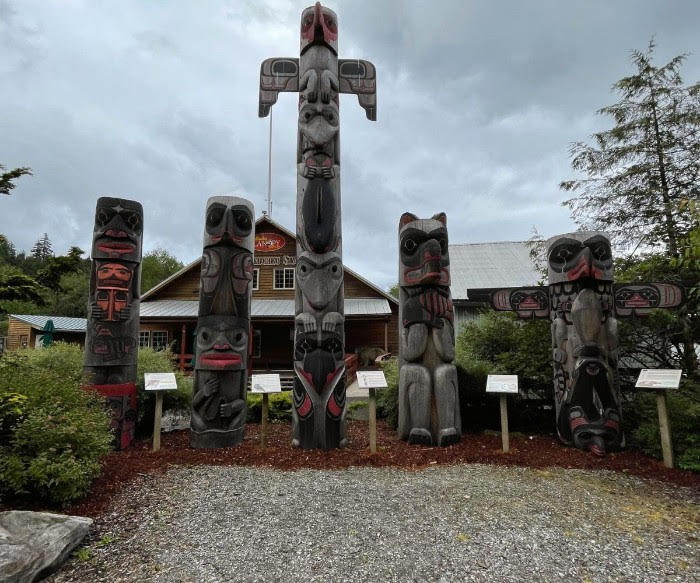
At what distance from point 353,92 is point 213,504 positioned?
7.20m

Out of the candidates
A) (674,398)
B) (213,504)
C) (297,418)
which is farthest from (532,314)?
(213,504)

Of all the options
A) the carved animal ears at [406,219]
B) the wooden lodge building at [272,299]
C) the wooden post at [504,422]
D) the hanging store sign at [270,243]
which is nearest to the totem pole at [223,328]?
the carved animal ears at [406,219]

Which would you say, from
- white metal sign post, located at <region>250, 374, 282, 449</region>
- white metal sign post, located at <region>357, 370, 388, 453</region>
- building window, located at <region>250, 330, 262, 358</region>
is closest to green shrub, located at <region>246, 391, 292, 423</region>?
white metal sign post, located at <region>250, 374, 282, 449</region>

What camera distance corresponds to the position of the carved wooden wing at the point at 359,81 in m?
7.82

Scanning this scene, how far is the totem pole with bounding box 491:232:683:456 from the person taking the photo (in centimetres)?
596

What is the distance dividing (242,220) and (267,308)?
10.8 metres

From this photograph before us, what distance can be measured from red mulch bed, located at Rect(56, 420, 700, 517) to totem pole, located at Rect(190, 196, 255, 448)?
1.33 feet

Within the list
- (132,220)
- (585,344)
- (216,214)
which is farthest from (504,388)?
(132,220)

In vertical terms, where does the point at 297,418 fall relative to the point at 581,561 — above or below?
above

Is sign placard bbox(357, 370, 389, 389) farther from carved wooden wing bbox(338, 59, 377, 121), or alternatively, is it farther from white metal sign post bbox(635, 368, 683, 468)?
carved wooden wing bbox(338, 59, 377, 121)

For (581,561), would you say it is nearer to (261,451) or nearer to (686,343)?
(261,451)

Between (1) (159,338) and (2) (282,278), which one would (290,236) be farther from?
(1) (159,338)

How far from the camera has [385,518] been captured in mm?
3623

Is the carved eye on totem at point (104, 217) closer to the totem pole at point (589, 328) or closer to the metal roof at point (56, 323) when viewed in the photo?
the totem pole at point (589, 328)
